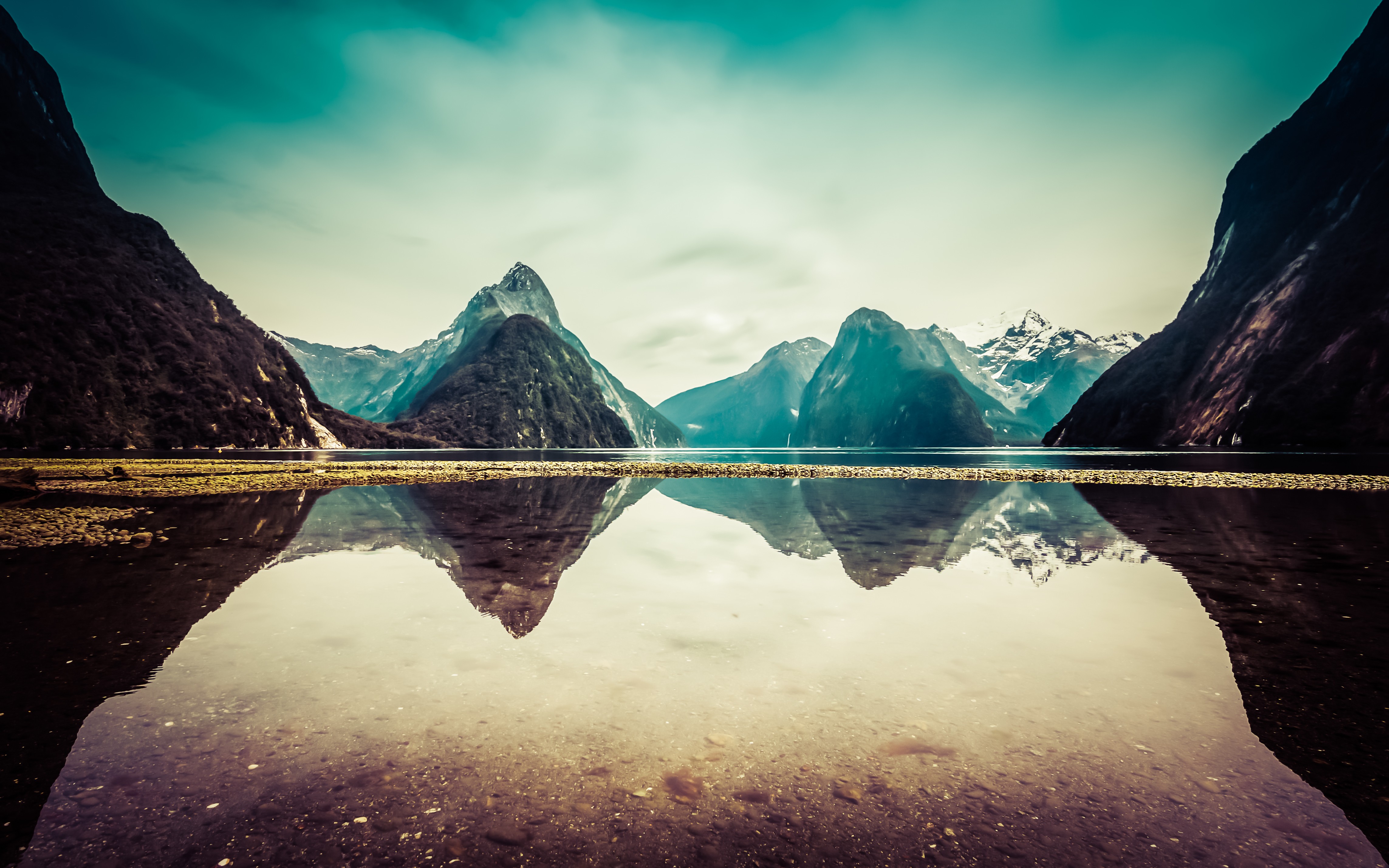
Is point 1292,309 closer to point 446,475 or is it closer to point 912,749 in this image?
point 446,475

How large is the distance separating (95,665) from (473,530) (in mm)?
14069

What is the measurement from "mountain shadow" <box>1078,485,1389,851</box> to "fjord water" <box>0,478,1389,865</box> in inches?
2.7

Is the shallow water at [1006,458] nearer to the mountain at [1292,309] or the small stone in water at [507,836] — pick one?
the mountain at [1292,309]

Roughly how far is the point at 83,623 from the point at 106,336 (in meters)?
192

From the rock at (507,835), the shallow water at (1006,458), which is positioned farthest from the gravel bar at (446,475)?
the rock at (507,835)

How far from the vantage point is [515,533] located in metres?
22.4

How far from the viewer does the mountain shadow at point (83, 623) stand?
6.01 metres

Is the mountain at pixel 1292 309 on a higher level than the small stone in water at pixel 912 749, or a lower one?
higher

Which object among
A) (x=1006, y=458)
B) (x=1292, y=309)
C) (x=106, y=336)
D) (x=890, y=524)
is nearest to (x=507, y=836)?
(x=890, y=524)

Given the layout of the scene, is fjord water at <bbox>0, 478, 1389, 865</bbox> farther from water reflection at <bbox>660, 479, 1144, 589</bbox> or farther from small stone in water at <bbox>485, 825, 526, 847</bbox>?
water reflection at <bbox>660, 479, 1144, 589</bbox>

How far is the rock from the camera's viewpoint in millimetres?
4836

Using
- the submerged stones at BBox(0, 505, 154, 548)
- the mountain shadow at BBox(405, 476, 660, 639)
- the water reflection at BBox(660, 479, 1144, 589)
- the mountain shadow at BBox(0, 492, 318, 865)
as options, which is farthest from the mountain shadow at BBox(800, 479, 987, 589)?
the submerged stones at BBox(0, 505, 154, 548)

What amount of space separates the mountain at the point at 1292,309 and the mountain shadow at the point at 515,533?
146433mm

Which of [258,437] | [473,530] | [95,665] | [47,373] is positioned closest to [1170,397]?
[473,530]
